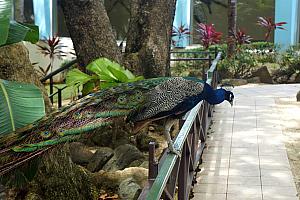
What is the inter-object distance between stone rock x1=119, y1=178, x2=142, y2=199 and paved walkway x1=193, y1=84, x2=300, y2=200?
699mm

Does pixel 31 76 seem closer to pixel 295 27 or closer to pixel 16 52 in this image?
pixel 16 52

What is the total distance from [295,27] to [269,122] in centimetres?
886

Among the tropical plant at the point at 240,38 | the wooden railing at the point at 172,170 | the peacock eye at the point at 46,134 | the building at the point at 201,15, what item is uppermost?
the building at the point at 201,15

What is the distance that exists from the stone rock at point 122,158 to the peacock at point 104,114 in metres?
1.95

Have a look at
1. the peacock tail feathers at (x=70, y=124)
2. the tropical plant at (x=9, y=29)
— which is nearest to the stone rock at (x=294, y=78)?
the tropical plant at (x=9, y=29)

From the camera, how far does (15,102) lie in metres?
3.02

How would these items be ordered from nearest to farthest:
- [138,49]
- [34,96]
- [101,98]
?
[101,98] < [34,96] < [138,49]

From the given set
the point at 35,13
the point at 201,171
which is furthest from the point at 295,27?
the point at 201,171

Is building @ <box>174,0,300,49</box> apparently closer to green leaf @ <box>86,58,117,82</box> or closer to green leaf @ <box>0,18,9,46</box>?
green leaf @ <box>86,58,117,82</box>

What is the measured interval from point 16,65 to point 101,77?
35.4 inches

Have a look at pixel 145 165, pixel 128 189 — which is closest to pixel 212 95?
pixel 128 189

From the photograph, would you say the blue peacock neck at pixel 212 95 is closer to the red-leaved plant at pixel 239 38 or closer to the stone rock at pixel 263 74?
the stone rock at pixel 263 74

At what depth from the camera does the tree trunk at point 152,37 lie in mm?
6477

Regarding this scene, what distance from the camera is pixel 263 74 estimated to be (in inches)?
472
